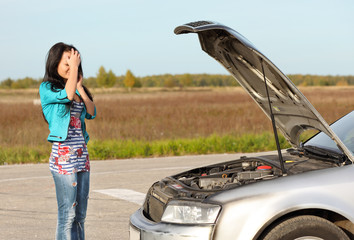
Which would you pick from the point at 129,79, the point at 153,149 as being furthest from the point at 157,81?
the point at 153,149

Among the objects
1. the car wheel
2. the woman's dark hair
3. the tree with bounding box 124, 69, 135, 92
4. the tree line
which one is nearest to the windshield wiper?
the car wheel

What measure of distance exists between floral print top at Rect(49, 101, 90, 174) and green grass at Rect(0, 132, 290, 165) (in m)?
9.98

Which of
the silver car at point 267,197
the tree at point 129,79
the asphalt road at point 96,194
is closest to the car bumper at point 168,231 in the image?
the silver car at point 267,197

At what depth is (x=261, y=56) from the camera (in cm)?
427

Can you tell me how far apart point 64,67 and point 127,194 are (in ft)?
15.3

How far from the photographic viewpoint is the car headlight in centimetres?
407

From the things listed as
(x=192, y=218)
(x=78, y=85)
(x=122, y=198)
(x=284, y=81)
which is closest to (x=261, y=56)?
(x=284, y=81)

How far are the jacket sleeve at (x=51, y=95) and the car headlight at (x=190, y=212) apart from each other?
4.17ft

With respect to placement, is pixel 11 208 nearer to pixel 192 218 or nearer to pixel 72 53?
pixel 72 53

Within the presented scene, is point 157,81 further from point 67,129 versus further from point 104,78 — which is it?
point 67,129

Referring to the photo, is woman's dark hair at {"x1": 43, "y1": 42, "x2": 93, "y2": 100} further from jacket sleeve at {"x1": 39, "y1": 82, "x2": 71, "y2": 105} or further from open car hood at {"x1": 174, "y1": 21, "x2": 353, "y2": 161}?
open car hood at {"x1": 174, "y1": 21, "x2": 353, "y2": 161}

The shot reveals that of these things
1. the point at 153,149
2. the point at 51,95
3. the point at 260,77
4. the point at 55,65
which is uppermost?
the point at 55,65

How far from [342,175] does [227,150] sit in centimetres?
1224

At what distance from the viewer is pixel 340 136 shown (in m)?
5.39
